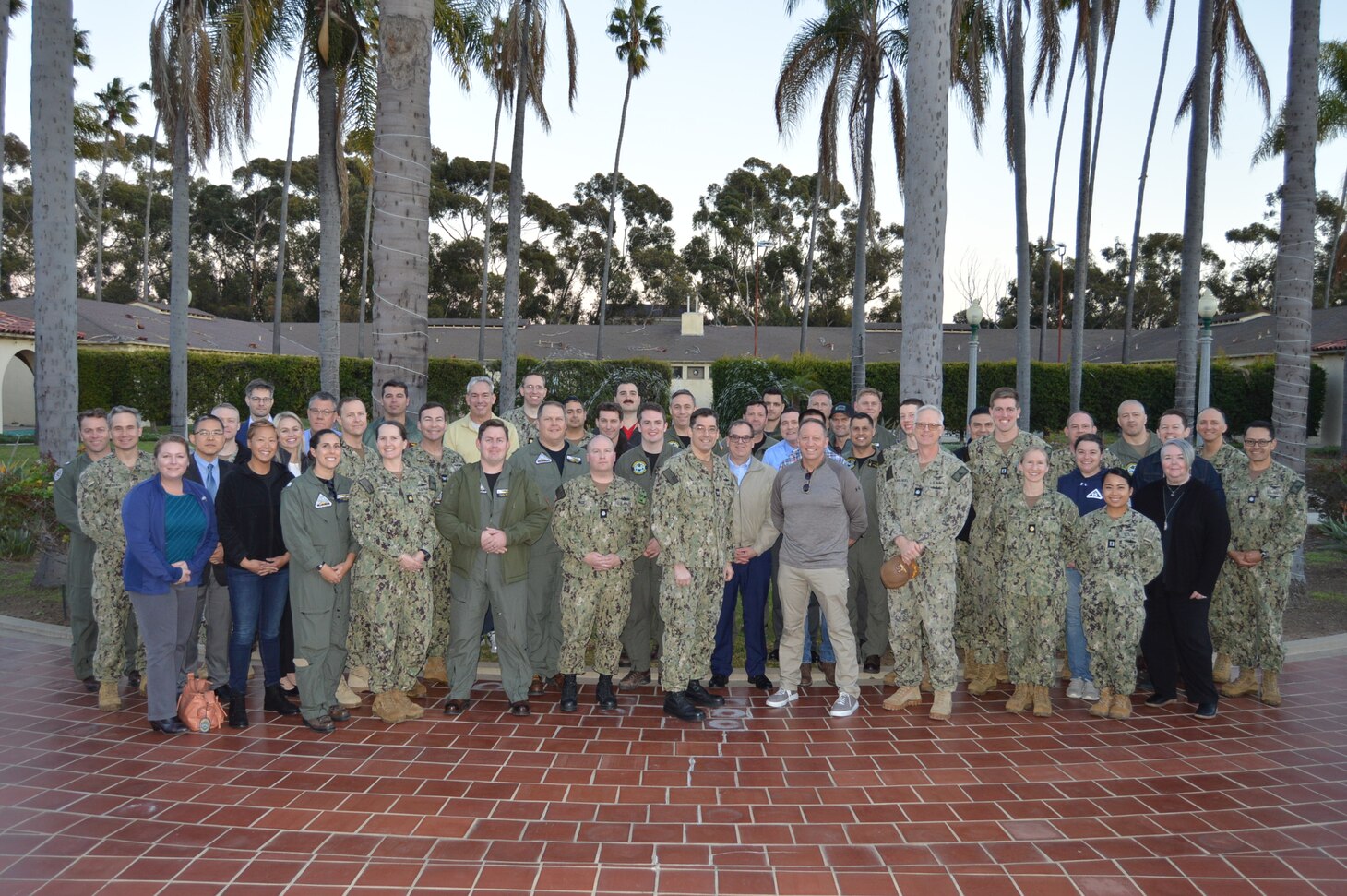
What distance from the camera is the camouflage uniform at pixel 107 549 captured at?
5309 millimetres

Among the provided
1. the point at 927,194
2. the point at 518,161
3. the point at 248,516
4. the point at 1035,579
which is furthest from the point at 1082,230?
the point at 248,516

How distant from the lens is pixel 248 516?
5.11m

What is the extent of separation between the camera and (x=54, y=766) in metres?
→ 4.49

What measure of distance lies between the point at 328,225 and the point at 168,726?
1178cm

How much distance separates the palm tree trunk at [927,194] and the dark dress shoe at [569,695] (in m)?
3.66

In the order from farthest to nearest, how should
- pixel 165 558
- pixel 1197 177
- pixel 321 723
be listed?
pixel 1197 177
pixel 321 723
pixel 165 558

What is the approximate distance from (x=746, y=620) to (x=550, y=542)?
1.47 metres

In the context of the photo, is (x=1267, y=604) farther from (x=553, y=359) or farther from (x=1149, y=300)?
(x=1149, y=300)

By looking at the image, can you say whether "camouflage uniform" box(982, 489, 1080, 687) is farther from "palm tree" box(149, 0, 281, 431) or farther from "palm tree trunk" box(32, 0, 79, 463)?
"palm tree" box(149, 0, 281, 431)

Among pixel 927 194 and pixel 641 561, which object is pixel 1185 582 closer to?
pixel 641 561

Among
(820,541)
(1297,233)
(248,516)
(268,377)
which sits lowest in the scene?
(820,541)

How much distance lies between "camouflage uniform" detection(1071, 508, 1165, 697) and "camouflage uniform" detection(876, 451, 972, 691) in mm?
834

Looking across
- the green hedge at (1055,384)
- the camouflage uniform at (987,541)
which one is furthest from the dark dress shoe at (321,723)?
the green hedge at (1055,384)

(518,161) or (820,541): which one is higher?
(518,161)
